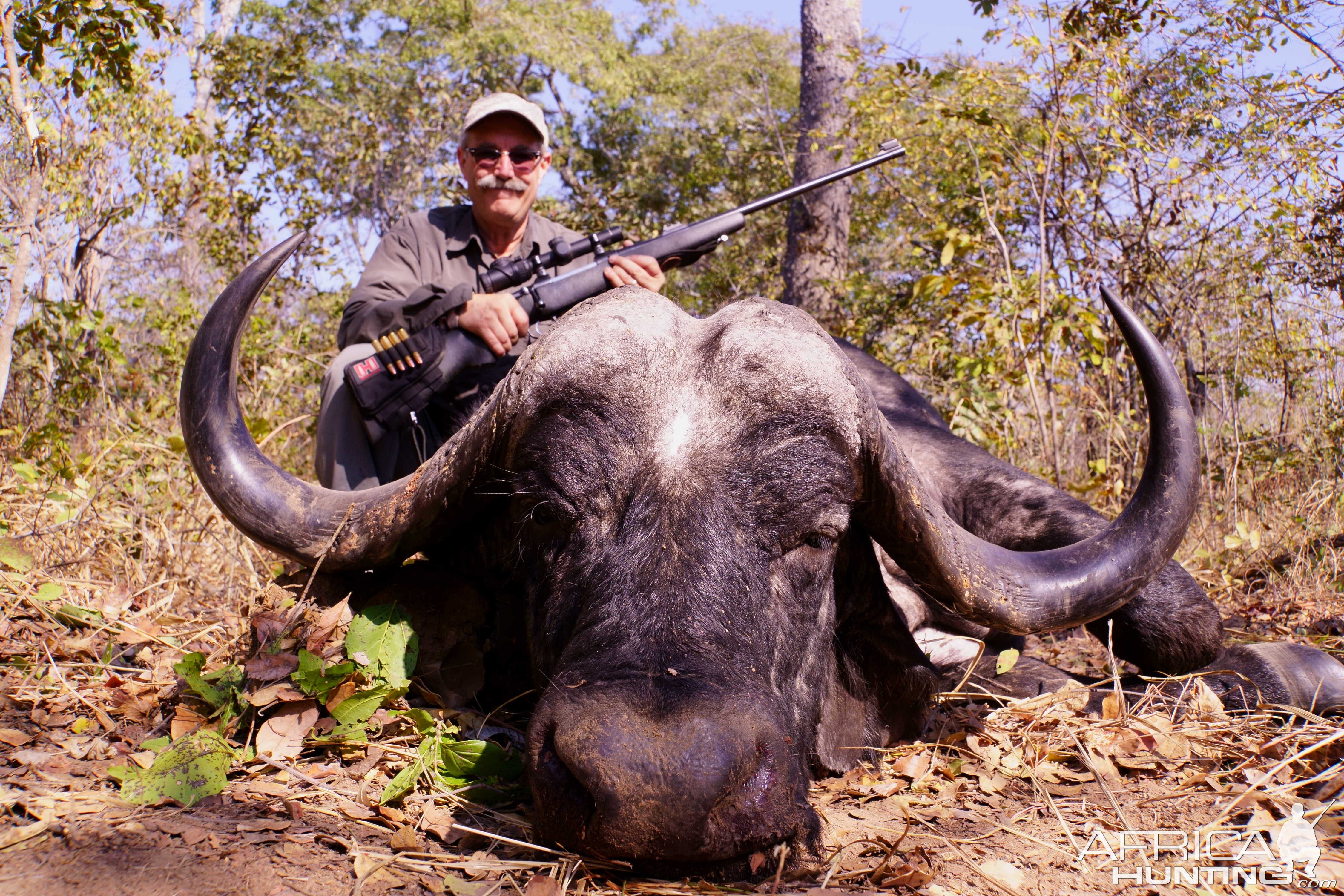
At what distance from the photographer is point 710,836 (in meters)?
1.79

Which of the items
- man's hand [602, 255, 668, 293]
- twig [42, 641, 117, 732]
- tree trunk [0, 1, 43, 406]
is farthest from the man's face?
twig [42, 641, 117, 732]

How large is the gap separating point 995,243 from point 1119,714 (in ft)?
18.6

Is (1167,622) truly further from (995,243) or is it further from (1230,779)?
(995,243)

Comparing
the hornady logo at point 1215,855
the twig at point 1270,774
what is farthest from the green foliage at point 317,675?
the twig at point 1270,774

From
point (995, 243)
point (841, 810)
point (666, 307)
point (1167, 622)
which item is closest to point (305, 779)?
point (841, 810)

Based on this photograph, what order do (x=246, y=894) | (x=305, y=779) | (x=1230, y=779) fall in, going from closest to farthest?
(x=246, y=894)
(x=305, y=779)
(x=1230, y=779)

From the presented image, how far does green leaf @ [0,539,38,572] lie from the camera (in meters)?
3.28

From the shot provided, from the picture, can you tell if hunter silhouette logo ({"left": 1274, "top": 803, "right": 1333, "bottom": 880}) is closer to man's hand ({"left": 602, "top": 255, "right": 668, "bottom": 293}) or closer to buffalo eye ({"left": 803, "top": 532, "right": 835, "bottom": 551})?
Answer: buffalo eye ({"left": 803, "top": 532, "right": 835, "bottom": 551})

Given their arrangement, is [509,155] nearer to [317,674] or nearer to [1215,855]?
[317,674]

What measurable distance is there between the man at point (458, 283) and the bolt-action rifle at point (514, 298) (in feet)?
0.24

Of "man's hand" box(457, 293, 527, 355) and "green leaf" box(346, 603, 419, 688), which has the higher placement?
"man's hand" box(457, 293, 527, 355)

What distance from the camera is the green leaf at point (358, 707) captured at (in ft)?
8.36

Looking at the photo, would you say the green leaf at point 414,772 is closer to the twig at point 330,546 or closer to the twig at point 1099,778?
the twig at point 330,546

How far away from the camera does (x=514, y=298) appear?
13.4 ft
